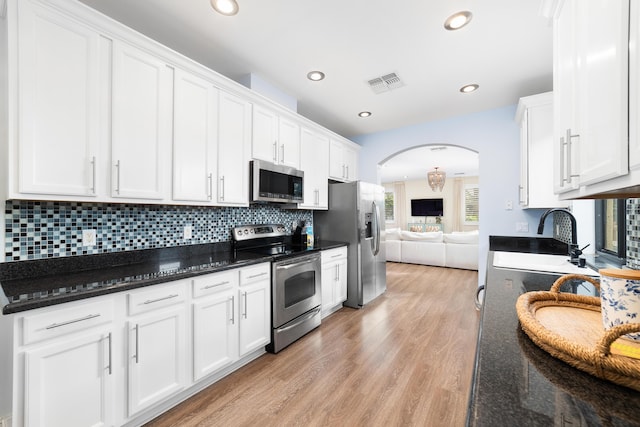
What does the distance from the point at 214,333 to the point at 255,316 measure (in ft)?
1.24

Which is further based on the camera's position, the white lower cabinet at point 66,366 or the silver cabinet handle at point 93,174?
the silver cabinet handle at point 93,174

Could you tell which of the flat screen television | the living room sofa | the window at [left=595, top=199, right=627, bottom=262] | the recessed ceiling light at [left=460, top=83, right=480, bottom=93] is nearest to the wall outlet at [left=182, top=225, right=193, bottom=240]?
the window at [left=595, top=199, right=627, bottom=262]

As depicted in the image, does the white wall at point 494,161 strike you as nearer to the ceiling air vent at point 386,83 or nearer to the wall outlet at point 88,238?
the ceiling air vent at point 386,83

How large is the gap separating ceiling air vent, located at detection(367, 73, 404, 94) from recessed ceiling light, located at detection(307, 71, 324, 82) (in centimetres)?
52

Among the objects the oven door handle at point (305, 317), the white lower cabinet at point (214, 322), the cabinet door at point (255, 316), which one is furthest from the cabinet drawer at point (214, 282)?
the oven door handle at point (305, 317)

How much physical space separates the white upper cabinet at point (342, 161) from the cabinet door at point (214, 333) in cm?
238

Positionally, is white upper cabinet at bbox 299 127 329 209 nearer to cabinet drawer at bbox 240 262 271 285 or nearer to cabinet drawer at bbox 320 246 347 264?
cabinet drawer at bbox 320 246 347 264

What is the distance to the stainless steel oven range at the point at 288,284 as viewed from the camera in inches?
94.7

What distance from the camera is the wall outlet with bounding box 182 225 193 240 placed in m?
2.34

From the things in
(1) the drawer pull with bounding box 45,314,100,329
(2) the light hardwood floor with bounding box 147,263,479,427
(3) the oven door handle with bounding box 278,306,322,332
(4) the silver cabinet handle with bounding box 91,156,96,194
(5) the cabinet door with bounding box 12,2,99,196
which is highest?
(5) the cabinet door with bounding box 12,2,99,196

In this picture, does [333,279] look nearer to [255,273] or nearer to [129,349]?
[255,273]

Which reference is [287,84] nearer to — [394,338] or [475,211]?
[394,338]

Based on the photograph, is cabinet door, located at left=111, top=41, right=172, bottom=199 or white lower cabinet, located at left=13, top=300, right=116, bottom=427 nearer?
white lower cabinet, located at left=13, top=300, right=116, bottom=427

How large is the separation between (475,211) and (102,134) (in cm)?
1089
